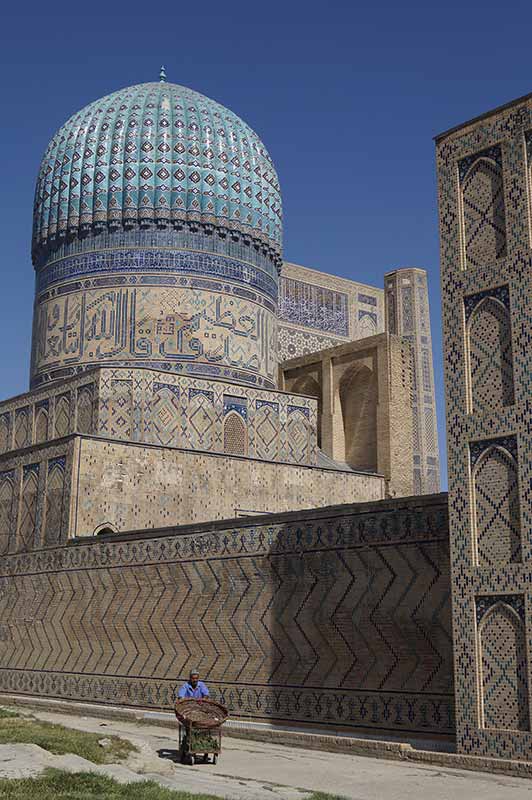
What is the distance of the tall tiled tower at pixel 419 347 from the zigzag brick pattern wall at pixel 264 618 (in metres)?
11.7

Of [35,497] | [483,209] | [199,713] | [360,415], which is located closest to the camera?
[199,713]

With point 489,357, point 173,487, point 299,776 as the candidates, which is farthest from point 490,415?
point 173,487

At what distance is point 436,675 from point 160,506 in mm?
5353

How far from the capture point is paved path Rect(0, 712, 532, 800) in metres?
5.31

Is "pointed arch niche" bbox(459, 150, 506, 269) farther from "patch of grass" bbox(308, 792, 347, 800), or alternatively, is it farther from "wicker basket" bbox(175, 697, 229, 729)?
"patch of grass" bbox(308, 792, 347, 800)

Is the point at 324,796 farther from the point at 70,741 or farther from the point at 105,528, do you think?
the point at 105,528

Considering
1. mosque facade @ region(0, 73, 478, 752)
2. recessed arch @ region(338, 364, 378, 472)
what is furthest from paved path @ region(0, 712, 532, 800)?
recessed arch @ region(338, 364, 378, 472)

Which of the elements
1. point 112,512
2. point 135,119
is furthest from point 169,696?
point 135,119

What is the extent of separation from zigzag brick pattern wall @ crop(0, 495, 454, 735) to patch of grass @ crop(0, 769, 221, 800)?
2.81 metres

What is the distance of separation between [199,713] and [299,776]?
0.94 m

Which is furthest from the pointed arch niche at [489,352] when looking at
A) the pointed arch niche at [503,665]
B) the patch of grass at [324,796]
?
the patch of grass at [324,796]

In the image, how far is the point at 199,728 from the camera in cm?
677

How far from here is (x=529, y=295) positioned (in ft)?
22.3

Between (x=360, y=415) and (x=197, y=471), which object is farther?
(x=360, y=415)
